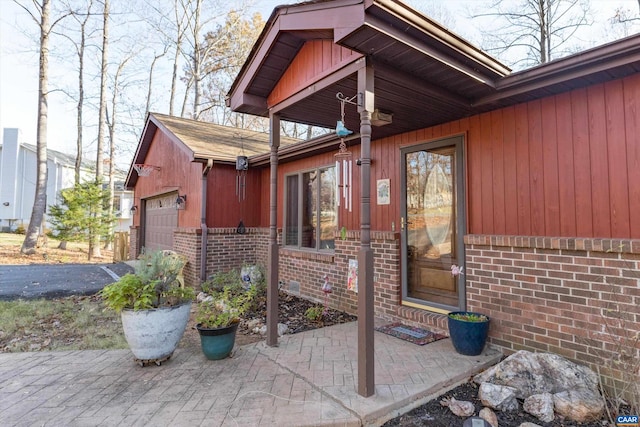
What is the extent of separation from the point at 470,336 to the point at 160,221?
910cm

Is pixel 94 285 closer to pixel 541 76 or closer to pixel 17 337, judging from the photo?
pixel 17 337

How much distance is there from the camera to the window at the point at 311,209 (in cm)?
596

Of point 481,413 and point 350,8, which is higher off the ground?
point 350,8

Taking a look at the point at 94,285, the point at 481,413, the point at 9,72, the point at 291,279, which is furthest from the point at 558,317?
the point at 9,72

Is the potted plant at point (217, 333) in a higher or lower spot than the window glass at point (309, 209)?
lower

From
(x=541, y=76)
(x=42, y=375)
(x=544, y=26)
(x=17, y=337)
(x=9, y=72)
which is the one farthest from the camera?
(x=9, y=72)

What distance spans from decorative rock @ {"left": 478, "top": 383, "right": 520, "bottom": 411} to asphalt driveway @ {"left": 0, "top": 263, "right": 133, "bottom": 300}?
6.97 m

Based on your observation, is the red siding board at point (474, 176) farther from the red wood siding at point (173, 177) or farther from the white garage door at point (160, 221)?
the white garage door at point (160, 221)

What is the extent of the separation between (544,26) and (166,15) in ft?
50.7

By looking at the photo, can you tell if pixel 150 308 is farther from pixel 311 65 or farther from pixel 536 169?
pixel 536 169

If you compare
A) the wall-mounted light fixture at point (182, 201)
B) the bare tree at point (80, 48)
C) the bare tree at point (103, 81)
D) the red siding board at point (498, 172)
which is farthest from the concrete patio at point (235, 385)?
the bare tree at point (80, 48)

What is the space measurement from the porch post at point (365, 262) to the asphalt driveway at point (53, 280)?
623cm

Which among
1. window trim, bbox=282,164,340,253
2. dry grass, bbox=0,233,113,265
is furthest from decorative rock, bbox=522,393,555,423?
dry grass, bbox=0,233,113,265

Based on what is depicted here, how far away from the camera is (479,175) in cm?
372
